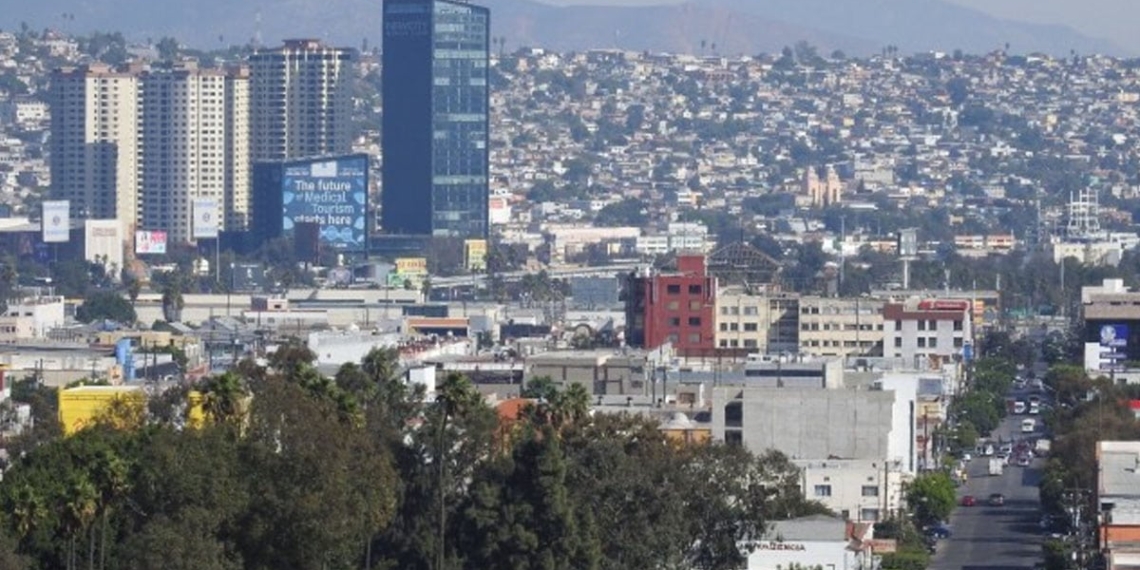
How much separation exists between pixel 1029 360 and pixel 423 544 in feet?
269

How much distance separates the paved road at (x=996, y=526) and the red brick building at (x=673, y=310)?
2228 cm

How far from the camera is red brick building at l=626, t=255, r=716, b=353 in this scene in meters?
124

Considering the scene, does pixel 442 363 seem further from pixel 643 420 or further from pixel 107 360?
pixel 643 420

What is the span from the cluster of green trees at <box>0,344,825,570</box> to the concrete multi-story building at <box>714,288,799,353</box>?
172 feet

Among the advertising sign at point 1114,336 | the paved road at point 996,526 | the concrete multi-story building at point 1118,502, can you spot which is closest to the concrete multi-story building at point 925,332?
the advertising sign at point 1114,336

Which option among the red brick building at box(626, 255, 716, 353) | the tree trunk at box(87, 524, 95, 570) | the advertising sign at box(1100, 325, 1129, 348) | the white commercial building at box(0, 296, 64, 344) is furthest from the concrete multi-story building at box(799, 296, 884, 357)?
the tree trunk at box(87, 524, 95, 570)

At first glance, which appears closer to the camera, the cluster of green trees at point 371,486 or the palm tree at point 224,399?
the cluster of green trees at point 371,486

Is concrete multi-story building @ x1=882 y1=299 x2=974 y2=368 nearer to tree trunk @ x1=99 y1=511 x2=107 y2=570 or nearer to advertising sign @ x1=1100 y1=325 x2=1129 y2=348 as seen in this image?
advertising sign @ x1=1100 y1=325 x2=1129 y2=348

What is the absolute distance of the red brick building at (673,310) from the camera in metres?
124

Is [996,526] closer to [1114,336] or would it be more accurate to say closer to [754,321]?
[754,321]

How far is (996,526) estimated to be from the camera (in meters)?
83.6

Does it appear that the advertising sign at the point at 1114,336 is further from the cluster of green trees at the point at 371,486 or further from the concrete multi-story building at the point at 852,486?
the cluster of green trees at the point at 371,486

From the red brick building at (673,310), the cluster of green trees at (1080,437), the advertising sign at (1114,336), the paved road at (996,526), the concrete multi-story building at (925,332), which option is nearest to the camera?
the paved road at (996,526)

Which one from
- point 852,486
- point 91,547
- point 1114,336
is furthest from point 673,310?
point 91,547
